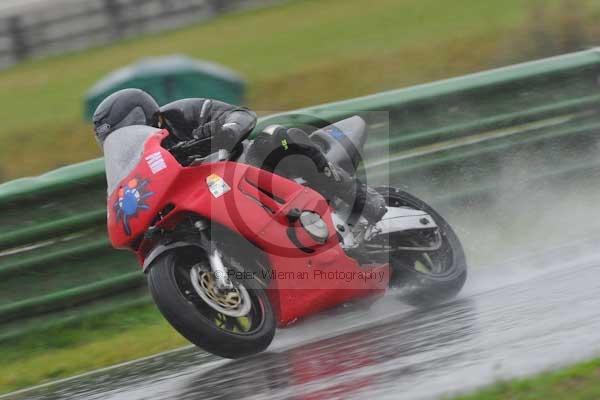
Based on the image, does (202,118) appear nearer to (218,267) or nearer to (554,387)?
(218,267)

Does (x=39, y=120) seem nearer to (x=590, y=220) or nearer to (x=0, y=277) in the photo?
(x=0, y=277)

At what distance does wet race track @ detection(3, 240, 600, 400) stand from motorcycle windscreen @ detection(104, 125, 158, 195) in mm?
1117

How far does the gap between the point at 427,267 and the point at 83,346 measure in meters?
2.45

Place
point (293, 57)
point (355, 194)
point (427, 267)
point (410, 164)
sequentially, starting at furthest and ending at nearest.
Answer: point (293, 57)
point (410, 164)
point (427, 267)
point (355, 194)

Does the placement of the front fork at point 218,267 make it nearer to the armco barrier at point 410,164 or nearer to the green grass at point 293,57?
the armco barrier at point 410,164

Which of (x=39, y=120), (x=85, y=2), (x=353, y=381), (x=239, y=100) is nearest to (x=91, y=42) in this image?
(x=85, y=2)

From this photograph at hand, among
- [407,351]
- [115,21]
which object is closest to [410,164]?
[407,351]

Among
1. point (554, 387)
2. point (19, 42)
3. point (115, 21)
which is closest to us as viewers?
point (554, 387)

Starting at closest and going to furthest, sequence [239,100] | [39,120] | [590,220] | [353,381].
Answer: [353,381], [590,220], [239,100], [39,120]

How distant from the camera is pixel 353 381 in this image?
190 inches

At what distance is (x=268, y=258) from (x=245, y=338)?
0.55m

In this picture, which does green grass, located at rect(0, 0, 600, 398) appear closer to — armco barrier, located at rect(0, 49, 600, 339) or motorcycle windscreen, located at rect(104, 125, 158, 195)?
armco barrier, located at rect(0, 49, 600, 339)

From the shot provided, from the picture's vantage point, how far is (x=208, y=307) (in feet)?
18.2

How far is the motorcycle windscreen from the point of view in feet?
19.0
